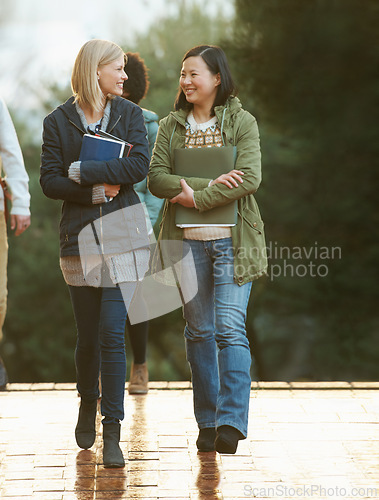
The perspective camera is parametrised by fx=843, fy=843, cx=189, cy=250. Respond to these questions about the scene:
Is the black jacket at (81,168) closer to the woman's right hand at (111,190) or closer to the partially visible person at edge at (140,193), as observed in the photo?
the woman's right hand at (111,190)

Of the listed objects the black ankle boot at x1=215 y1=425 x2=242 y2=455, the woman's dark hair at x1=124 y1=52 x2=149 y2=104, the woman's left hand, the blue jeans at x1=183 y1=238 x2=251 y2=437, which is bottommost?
the black ankle boot at x1=215 y1=425 x2=242 y2=455

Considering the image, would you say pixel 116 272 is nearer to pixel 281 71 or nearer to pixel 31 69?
pixel 281 71

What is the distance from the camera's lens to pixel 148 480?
11.2 ft

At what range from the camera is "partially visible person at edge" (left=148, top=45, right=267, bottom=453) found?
3572mm

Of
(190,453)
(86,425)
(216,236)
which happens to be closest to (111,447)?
(86,425)

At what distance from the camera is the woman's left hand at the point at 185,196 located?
11.7 ft

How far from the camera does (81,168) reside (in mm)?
3430

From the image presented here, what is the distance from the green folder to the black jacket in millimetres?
202

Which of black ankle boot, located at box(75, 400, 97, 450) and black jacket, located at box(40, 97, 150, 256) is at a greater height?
black jacket, located at box(40, 97, 150, 256)

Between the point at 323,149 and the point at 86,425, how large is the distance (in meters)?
11.2

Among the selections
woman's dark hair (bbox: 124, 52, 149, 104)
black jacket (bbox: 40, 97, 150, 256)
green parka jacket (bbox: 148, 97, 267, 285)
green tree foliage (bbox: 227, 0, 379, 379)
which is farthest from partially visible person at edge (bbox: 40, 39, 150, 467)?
green tree foliage (bbox: 227, 0, 379, 379)

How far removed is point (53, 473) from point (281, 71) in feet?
37.4

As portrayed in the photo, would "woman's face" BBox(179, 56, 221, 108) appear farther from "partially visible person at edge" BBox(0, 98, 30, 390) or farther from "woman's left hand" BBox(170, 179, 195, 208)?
"partially visible person at edge" BBox(0, 98, 30, 390)

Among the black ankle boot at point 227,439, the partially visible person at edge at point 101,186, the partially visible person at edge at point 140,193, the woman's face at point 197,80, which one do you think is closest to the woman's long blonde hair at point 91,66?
the partially visible person at edge at point 101,186
